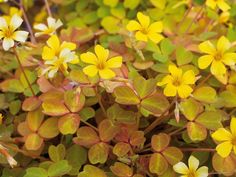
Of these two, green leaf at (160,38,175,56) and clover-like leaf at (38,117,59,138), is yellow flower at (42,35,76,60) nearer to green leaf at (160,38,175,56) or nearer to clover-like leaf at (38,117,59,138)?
clover-like leaf at (38,117,59,138)

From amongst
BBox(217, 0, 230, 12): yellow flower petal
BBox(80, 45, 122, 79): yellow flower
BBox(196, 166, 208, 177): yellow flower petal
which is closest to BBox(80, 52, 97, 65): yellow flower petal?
BBox(80, 45, 122, 79): yellow flower

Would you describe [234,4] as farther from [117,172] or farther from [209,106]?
[117,172]

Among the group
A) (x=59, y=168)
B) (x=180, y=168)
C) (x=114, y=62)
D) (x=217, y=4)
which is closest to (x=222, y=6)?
(x=217, y=4)

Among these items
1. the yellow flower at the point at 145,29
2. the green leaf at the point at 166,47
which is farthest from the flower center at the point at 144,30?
the green leaf at the point at 166,47

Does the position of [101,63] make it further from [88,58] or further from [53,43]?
[53,43]

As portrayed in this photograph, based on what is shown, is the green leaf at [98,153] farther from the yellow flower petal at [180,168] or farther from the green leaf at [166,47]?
the green leaf at [166,47]

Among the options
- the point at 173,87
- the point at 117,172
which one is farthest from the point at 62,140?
the point at 173,87
